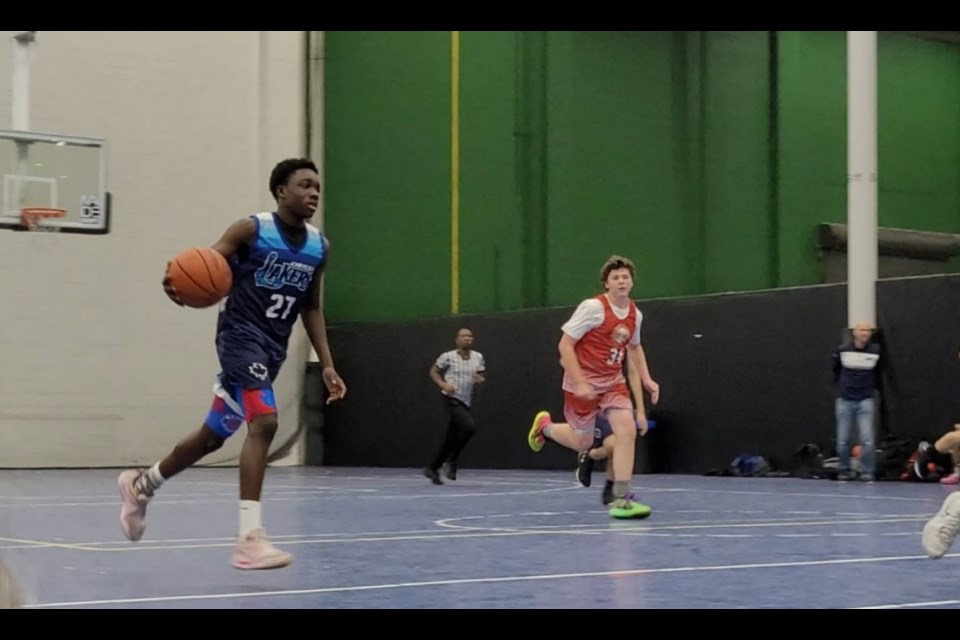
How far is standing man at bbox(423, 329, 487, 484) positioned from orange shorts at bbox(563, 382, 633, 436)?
5.74 m

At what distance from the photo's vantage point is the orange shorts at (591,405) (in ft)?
31.8

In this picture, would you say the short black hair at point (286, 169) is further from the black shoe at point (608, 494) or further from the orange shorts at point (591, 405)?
the black shoe at point (608, 494)

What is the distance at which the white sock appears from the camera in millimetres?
5898

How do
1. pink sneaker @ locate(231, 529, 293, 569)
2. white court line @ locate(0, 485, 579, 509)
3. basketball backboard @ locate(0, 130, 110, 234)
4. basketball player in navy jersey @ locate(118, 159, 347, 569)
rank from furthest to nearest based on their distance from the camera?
basketball backboard @ locate(0, 130, 110, 234), white court line @ locate(0, 485, 579, 509), basketball player in navy jersey @ locate(118, 159, 347, 569), pink sneaker @ locate(231, 529, 293, 569)

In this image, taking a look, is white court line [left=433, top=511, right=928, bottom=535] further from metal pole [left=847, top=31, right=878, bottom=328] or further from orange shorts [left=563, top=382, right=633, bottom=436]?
metal pole [left=847, top=31, right=878, bottom=328]

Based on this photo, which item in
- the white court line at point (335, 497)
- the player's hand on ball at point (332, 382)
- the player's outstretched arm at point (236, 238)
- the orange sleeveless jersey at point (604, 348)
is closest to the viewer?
the player's outstretched arm at point (236, 238)

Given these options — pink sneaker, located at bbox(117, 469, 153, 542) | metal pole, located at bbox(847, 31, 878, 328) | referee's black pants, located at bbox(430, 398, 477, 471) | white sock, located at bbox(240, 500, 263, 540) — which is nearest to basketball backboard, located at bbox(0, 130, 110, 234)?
referee's black pants, located at bbox(430, 398, 477, 471)

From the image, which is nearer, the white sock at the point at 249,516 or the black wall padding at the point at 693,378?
the white sock at the point at 249,516

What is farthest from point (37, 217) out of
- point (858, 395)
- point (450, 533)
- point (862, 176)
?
point (862, 176)

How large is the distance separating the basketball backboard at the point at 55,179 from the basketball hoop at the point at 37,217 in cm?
3

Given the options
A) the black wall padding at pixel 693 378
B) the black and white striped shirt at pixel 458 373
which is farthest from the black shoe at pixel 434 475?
the black wall padding at pixel 693 378
